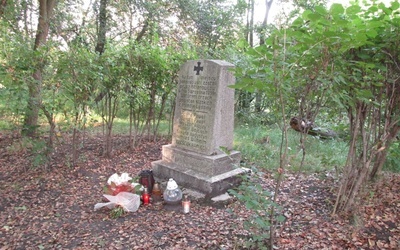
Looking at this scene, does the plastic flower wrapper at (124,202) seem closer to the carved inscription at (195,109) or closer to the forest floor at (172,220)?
the forest floor at (172,220)

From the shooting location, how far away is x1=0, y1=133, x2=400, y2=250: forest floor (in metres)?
2.98

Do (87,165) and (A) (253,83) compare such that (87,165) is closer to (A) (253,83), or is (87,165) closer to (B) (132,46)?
(B) (132,46)

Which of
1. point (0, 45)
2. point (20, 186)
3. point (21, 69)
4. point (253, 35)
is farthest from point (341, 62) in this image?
point (253, 35)

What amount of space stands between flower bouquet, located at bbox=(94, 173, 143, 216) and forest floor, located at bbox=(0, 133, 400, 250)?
0.10m

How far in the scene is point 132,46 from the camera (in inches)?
231

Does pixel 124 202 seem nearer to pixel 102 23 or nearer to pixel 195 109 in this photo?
pixel 195 109

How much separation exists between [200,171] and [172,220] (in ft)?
3.43

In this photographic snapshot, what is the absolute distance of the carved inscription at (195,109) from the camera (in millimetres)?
4473

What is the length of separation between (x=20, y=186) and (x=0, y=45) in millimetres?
2493

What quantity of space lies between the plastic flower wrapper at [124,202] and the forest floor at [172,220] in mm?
91

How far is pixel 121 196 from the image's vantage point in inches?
153

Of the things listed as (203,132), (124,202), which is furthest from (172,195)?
(203,132)

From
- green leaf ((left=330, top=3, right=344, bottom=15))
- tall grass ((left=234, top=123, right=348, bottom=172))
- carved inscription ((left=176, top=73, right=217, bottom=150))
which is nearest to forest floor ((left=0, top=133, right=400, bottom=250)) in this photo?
tall grass ((left=234, top=123, right=348, bottom=172))

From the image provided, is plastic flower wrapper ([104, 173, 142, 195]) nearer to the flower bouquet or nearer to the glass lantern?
the flower bouquet
